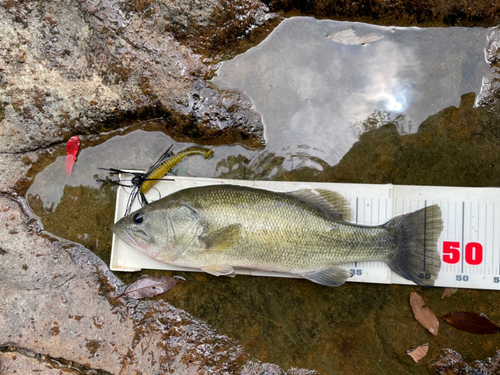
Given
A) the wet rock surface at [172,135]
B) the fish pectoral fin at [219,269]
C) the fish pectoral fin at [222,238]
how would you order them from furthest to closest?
the wet rock surface at [172,135] → the fish pectoral fin at [219,269] → the fish pectoral fin at [222,238]

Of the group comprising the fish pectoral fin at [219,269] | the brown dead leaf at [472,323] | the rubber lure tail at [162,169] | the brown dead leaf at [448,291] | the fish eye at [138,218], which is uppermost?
the rubber lure tail at [162,169]

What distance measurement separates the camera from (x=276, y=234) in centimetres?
303

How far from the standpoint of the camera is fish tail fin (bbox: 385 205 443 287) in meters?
3.18

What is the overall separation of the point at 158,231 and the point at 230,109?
4.77 ft

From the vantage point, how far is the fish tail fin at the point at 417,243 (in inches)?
125

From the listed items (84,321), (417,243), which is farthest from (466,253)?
(84,321)

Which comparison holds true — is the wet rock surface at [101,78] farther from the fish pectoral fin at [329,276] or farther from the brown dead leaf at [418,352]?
the brown dead leaf at [418,352]

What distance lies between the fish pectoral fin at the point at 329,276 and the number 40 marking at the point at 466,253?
1.10 meters

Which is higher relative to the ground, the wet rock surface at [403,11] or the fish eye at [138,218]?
the wet rock surface at [403,11]

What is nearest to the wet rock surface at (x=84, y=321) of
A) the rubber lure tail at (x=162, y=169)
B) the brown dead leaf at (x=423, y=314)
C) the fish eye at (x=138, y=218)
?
the fish eye at (x=138, y=218)

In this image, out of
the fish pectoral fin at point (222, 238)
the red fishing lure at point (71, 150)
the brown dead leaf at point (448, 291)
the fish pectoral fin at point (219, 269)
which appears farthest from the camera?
the red fishing lure at point (71, 150)

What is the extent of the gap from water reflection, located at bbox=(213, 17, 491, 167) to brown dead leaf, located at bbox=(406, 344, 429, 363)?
2.14m

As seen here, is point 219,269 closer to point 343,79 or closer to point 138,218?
point 138,218

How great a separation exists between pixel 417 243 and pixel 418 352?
3.88 feet
